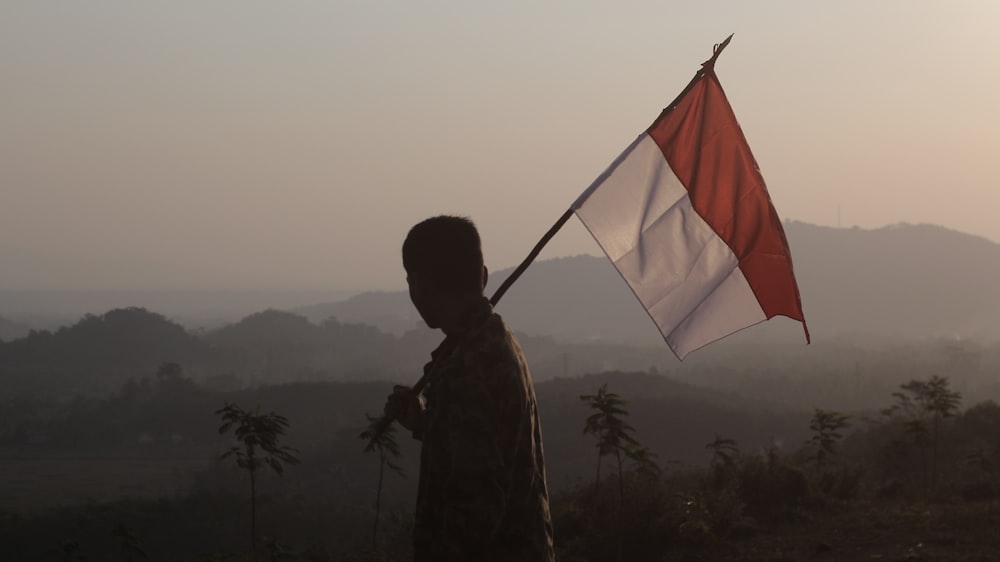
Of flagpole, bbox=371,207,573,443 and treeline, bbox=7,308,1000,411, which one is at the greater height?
treeline, bbox=7,308,1000,411

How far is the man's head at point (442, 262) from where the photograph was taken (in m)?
3.95

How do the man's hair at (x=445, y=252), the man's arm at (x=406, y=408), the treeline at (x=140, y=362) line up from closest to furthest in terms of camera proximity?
the man's hair at (x=445, y=252), the man's arm at (x=406, y=408), the treeline at (x=140, y=362)

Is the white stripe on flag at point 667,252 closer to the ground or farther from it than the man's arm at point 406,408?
farther from it

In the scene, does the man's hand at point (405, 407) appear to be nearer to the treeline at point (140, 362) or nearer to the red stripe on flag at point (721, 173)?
the red stripe on flag at point (721, 173)

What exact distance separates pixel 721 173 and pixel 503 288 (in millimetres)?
2283

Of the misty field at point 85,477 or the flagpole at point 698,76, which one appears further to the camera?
the misty field at point 85,477

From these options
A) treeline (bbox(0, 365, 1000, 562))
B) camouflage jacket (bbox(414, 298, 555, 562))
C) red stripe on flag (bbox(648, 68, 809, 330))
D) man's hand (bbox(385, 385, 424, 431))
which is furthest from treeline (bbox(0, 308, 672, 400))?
camouflage jacket (bbox(414, 298, 555, 562))

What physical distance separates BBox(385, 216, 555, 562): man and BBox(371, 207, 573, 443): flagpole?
0.12 meters

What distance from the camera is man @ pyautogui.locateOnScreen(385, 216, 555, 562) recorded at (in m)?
3.69

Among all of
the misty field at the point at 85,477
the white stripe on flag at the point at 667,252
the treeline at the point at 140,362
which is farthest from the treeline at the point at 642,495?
the treeline at the point at 140,362

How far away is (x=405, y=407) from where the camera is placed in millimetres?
4184

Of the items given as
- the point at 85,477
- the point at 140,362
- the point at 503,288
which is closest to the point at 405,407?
the point at 503,288

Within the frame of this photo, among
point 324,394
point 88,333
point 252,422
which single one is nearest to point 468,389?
point 252,422

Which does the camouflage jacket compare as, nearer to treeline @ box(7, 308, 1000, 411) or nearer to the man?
the man
